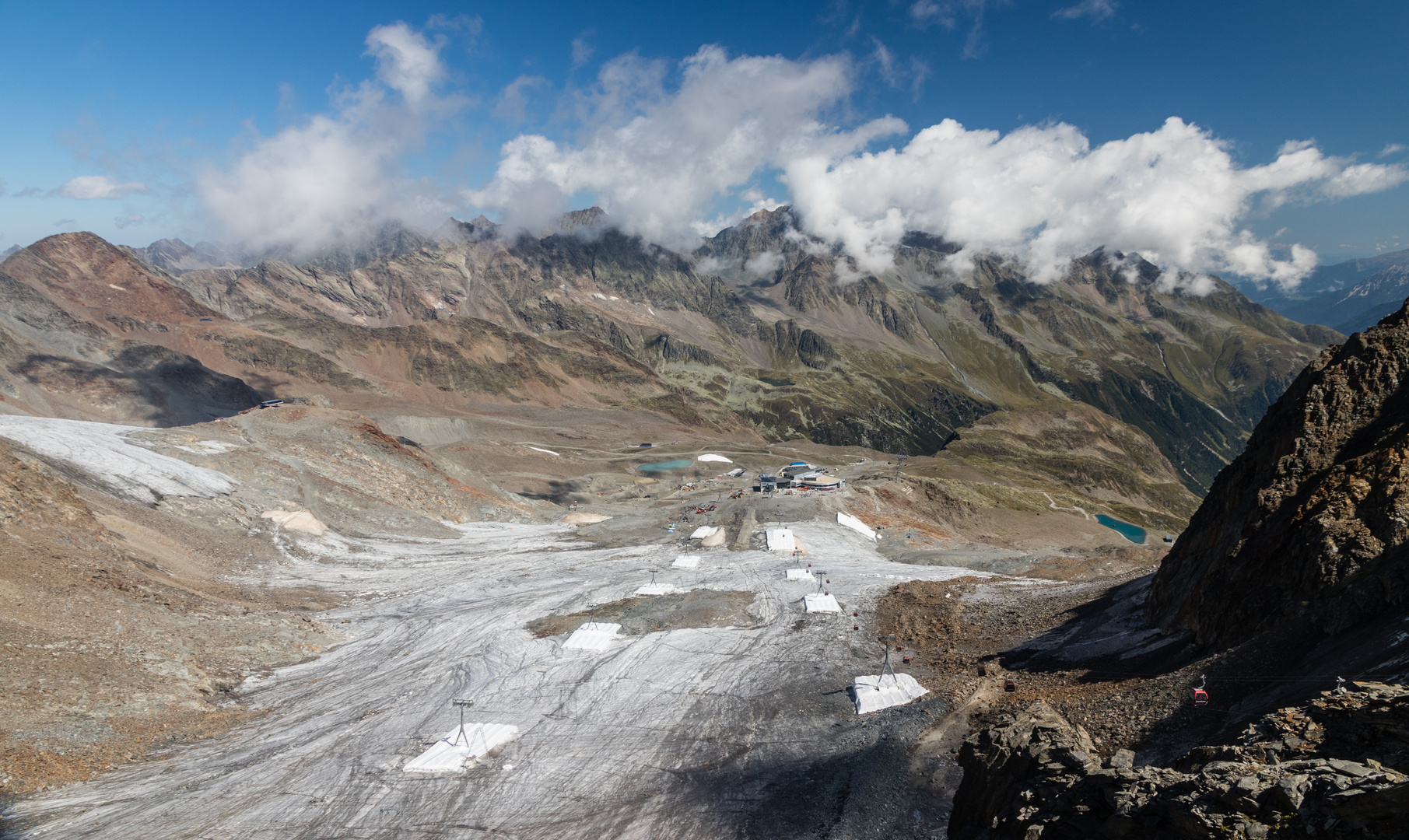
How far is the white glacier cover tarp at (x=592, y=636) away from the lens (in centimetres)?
3246

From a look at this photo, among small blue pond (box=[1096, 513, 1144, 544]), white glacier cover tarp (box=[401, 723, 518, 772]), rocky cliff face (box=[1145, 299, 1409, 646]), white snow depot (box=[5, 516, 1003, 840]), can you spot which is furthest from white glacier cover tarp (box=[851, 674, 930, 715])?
small blue pond (box=[1096, 513, 1144, 544])

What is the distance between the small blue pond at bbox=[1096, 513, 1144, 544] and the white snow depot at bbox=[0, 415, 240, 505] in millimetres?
127765

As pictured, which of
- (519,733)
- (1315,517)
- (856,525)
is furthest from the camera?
(856,525)

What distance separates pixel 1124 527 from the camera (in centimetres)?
12362

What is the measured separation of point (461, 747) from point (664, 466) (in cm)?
11882

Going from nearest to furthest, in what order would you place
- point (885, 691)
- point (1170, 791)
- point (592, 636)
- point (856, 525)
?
point (1170, 791) < point (885, 691) < point (592, 636) < point (856, 525)

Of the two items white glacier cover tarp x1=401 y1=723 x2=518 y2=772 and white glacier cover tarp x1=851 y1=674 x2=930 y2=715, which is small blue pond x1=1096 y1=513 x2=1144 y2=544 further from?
white glacier cover tarp x1=401 y1=723 x2=518 y2=772

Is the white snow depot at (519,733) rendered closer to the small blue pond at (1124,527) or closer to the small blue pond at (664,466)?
the small blue pond at (664,466)

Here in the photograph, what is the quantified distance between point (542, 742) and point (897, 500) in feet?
203

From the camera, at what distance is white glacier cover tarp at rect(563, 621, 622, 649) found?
32.5m

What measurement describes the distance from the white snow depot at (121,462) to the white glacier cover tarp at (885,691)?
51.8 m

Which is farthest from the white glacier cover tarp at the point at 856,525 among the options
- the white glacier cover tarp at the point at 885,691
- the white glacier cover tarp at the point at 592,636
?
the white glacier cover tarp at the point at 885,691

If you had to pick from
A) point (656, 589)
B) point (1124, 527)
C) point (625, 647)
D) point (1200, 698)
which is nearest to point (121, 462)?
point (656, 589)

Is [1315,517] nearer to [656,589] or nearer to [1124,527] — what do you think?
[656,589]
